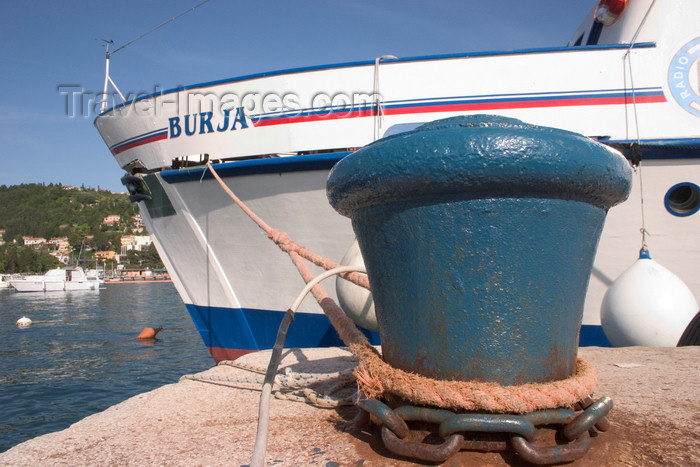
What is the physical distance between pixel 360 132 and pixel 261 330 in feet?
8.97

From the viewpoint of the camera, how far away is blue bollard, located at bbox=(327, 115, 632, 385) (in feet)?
4.66

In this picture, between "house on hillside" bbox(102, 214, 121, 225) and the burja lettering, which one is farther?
"house on hillside" bbox(102, 214, 121, 225)

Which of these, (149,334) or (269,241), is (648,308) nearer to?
(269,241)

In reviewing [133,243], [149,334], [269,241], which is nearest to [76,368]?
[149,334]

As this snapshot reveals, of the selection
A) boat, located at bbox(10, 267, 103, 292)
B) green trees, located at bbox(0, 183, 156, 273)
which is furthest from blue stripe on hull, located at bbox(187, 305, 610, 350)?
green trees, located at bbox(0, 183, 156, 273)

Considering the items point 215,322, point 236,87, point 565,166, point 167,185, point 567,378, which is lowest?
point 215,322

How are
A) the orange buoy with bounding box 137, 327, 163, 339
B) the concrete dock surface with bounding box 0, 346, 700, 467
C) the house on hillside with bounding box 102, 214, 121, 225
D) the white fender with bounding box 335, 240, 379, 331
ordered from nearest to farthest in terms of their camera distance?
the concrete dock surface with bounding box 0, 346, 700, 467
the white fender with bounding box 335, 240, 379, 331
the orange buoy with bounding box 137, 327, 163, 339
the house on hillside with bounding box 102, 214, 121, 225

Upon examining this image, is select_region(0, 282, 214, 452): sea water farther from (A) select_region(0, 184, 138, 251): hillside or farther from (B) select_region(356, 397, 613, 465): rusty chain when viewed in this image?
(A) select_region(0, 184, 138, 251): hillside

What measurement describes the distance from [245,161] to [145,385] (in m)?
4.86

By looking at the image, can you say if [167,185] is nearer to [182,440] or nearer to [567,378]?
[182,440]

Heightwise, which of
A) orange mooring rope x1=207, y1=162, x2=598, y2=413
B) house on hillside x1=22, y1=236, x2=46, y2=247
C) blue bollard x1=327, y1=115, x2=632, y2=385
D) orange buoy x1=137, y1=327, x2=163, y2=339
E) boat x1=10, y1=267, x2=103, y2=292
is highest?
house on hillside x1=22, y1=236, x2=46, y2=247

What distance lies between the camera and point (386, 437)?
150cm

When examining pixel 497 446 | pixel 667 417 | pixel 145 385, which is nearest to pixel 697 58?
pixel 667 417

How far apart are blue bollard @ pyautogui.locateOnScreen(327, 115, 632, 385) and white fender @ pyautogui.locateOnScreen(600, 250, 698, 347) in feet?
9.93
